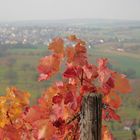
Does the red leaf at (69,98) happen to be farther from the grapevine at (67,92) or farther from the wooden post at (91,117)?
the wooden post at (91,117)

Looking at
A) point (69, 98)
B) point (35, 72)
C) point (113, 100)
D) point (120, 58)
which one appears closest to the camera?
point (69, 98)

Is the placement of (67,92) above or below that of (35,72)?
above

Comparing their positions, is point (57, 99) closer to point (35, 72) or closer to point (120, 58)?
point (35, 72)

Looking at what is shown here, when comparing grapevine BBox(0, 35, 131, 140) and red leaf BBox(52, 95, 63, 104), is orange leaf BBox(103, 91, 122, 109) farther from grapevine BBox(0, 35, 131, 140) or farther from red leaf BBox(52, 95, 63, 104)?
red leaf BBox(52, 95, 63, 104)

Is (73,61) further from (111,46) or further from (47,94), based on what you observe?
(111,46)

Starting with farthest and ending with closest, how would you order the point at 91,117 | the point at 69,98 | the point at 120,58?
the point at 120,58 → the point at 69,98 → the point at 91,117

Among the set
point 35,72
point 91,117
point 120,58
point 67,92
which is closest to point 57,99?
point 67,92

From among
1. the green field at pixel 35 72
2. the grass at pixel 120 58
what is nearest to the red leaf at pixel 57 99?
the green field at pixel 35 72

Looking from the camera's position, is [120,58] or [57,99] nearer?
[57,99]
